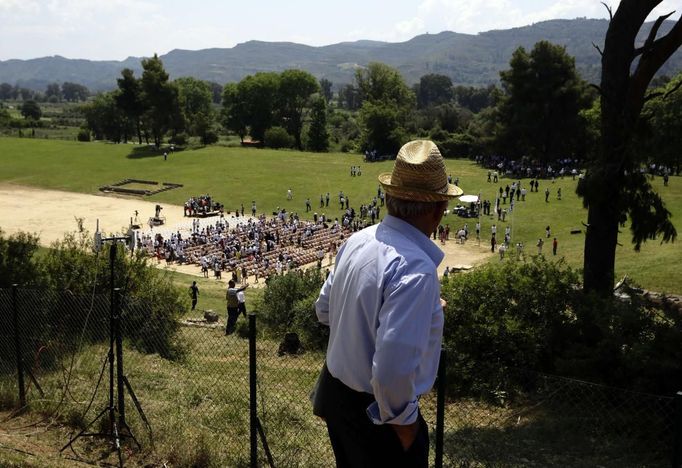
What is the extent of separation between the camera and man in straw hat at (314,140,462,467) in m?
2.30

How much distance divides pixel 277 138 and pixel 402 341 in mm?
79589

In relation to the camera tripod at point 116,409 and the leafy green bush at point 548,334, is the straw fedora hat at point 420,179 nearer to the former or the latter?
the camera tripod at point 116,409

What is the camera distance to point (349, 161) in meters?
66.1

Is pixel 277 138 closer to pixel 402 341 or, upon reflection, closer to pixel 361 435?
pixel 361 435

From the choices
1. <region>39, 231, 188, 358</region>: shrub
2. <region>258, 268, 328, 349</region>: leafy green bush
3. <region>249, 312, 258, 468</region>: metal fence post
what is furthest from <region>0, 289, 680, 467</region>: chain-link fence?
<region>258, 268, 328, 349</region>: leafy green bush

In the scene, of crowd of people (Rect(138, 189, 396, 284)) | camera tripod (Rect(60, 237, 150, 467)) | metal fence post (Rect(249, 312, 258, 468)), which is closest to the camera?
metal fence post (Rect(249, 312, 258, 468))

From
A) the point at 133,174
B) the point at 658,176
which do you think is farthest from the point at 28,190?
the point at 658,176

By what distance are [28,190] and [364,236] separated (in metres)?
61.5

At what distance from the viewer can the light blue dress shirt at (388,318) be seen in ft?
7.48

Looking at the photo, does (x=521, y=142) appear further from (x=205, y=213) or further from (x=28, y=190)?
(x=28, y=190)

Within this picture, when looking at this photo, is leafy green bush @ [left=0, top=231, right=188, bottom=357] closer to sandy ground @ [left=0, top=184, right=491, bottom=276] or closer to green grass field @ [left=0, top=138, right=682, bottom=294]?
green grass field @ [left=0, top=138, right=682, bottom=294]

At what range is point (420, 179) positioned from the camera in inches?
103

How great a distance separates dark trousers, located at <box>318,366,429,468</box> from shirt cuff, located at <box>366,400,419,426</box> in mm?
141

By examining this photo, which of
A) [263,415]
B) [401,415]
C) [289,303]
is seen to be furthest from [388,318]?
[289,303]
